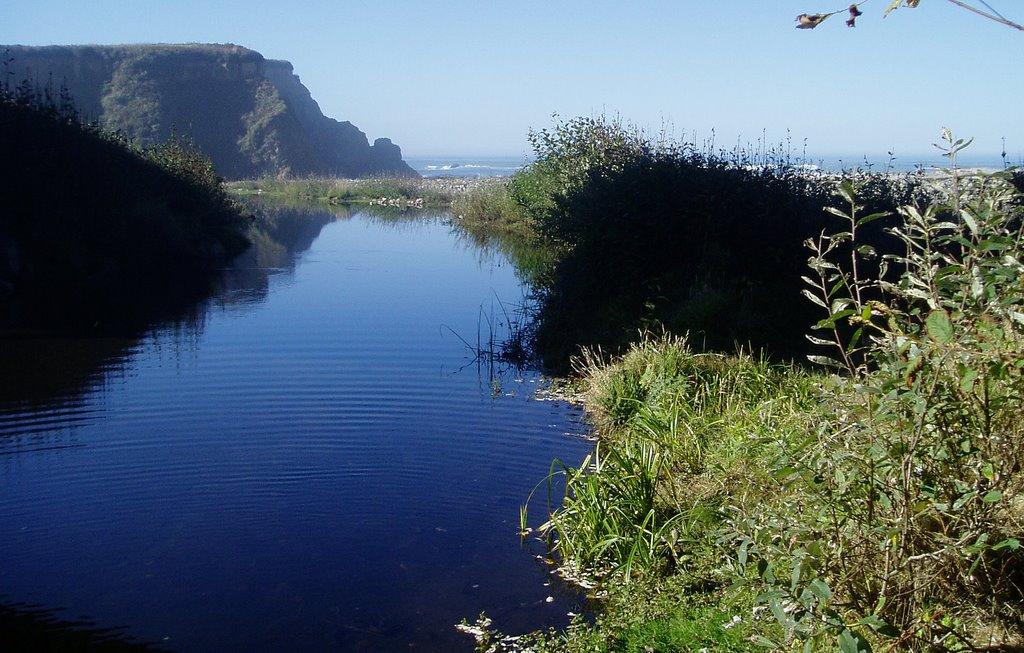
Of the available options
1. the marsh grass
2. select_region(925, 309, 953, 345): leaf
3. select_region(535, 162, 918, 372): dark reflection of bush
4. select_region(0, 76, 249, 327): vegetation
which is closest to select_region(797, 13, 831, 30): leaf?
select_region(925, 309, 953, 345): leaf

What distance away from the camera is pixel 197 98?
103 m

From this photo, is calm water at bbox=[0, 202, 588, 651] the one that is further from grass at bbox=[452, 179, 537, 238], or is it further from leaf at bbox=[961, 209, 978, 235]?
grass at bbox=[452, 179, 537, 238]

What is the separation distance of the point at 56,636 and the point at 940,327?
4.96 meters

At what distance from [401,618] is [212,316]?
12.2 meters

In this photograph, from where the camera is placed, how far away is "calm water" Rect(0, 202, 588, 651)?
20.0ft

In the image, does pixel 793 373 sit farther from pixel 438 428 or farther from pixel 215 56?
pixel 215 56

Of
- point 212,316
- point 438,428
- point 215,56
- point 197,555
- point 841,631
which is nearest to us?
point 841,631

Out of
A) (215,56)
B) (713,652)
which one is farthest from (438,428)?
(215,56)

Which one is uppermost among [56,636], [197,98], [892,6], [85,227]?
[197,98]

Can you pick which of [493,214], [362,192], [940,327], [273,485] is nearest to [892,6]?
[940,327]

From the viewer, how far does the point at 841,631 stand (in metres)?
3.81

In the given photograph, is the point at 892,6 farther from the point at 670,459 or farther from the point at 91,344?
the point at 91,344

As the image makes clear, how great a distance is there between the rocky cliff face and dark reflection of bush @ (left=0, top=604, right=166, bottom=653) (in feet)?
301

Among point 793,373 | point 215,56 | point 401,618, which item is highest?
point 215,56
